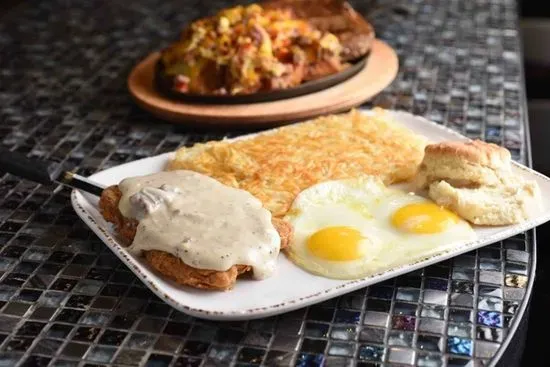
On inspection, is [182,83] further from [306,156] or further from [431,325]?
[431,325]

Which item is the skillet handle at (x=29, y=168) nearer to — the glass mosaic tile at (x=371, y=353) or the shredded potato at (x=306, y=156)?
the shredded potato at (x=306, y=156)

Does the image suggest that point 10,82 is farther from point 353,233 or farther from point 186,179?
point 353,233

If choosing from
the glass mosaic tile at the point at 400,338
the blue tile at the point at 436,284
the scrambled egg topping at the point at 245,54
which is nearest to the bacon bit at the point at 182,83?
the scrambled egg topping at the point at 245,54

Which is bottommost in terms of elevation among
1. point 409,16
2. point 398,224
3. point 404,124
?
point 409,16

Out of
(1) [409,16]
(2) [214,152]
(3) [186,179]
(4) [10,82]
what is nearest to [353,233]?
(3) [186,179]

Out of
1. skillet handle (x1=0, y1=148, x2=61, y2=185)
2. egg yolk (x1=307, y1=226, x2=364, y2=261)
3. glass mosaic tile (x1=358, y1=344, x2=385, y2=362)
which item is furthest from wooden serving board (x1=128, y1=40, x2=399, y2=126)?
glass mosaic tile (x1=358, y1=344, x2=385, y2=362)
